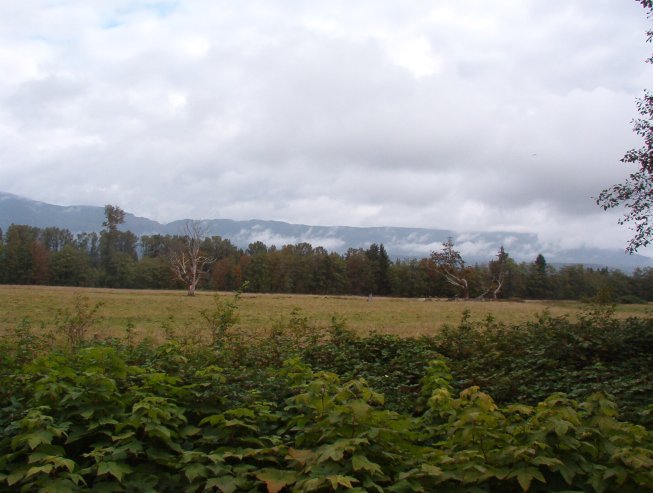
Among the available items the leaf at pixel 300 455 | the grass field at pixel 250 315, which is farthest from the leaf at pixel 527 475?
the grass field at pixel 250 315

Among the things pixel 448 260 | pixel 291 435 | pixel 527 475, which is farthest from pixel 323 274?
pixel 527 475

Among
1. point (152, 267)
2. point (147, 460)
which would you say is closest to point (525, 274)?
point (152, 267)

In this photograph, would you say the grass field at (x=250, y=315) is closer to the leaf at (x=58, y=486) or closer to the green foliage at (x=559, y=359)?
the green foliage at (x=559, y=359)

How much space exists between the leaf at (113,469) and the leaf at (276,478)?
3.32ft

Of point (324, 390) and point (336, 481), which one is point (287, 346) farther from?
point (336, 481)

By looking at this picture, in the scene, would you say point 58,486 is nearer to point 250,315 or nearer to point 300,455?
point 300,455

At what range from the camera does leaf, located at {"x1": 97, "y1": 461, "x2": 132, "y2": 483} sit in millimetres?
3881

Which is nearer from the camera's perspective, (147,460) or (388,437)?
(388,437)

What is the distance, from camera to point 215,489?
4090 millimetres

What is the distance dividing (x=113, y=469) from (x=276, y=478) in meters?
1.20

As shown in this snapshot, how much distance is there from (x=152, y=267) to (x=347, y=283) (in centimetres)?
3741

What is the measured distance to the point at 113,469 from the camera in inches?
155

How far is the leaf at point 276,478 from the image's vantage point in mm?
3699

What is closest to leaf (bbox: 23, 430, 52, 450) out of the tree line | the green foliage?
the green foliage
